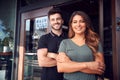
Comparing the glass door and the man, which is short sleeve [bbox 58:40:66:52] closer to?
the man

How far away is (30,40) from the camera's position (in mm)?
3766

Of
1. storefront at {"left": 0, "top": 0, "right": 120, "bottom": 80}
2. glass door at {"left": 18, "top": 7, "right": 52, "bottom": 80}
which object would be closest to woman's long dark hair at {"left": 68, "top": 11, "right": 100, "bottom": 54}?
storefront at {"left": 0, "top": 0, "right": 120, "bottom": 80}

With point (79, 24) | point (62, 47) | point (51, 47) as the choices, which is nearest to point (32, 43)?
point (51, 47)

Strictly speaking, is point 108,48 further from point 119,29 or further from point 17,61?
point 17,61

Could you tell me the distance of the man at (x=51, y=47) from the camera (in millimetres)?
2975

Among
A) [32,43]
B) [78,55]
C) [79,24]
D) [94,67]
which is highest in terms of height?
[79,24]

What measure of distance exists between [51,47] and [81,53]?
0.54 m

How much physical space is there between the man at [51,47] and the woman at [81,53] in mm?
207

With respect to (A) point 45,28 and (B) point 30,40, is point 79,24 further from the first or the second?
(B) point 30,40

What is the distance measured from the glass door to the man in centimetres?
39

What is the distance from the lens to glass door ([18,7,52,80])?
3549 mm

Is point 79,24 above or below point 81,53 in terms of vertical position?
above

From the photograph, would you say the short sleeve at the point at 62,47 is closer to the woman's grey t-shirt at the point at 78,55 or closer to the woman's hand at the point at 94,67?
the woman's grey t-shirt at the point at 78,55

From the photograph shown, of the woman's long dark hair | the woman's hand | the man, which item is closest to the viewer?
the woman's hand
